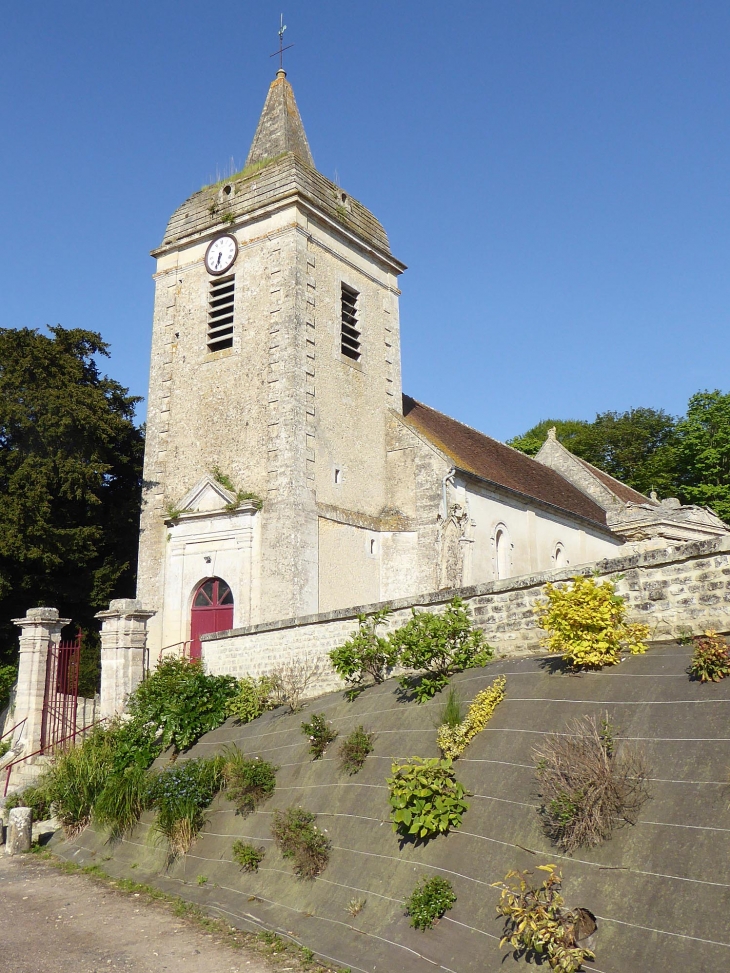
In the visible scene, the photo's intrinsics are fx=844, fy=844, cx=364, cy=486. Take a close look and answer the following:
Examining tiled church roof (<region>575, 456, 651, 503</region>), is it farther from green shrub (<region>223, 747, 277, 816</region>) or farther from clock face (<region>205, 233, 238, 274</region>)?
green shrub (<region>223, 747, 277, 816</region>)

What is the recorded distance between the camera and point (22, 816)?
10.9 m

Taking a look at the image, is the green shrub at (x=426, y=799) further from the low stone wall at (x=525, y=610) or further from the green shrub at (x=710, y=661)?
the low stone wall at (x=525, y=610)

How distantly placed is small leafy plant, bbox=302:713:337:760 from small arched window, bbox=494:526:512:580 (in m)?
11.0

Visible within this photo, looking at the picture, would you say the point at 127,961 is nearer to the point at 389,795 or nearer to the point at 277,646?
the point at 389,795

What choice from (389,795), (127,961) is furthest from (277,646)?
(127,961)

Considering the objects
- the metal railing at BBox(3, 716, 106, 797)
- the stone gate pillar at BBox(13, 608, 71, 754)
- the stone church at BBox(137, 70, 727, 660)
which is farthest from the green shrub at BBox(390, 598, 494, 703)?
the stone gate pillar at BBox(13, 608, 71, 754)

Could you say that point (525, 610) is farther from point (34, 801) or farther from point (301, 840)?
point (34, 801)

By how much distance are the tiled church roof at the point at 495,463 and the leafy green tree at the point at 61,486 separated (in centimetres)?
717

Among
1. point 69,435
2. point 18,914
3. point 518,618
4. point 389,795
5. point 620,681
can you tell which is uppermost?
point 69,435

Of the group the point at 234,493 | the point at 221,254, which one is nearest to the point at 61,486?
the point at 234,493

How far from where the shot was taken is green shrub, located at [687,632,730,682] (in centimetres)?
682

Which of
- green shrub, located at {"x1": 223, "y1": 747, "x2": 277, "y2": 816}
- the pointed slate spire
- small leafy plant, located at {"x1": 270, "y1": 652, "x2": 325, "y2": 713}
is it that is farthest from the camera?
the pointed slate spire

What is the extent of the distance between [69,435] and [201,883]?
11.8 metres

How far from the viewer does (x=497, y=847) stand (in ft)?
20.9
